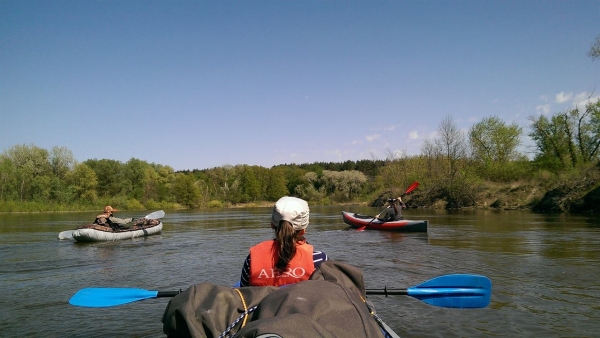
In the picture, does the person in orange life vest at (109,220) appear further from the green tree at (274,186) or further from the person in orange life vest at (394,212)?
the green tree at (274,186)

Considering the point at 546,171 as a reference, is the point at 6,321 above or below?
below

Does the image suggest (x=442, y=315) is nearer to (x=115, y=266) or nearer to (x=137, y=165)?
(x=115, y=266)

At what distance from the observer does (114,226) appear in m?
15.8

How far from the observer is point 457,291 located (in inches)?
163

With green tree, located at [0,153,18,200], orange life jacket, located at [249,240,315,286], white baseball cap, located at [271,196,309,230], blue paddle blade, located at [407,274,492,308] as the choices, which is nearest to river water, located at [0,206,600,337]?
blue paddle blade, located at [407,274,492,308]

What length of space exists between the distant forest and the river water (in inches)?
765

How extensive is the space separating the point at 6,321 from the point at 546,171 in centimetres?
3417

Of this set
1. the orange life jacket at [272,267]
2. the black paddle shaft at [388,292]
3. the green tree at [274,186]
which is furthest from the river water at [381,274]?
the green tree at [274,186]

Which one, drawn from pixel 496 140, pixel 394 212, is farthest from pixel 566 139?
pixel 394 212

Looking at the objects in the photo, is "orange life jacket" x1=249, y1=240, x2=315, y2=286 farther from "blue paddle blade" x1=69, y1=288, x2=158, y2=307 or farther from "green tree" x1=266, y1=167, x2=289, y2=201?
"green tree" x1=266, y1=167, x2=289, y2=201

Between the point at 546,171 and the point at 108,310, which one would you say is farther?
the point at 546,171

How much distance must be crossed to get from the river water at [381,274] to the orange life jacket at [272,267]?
91.8 inches

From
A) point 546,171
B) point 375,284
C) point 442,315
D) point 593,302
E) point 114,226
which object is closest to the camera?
point 442,315

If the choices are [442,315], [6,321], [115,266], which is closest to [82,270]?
[115,266]
